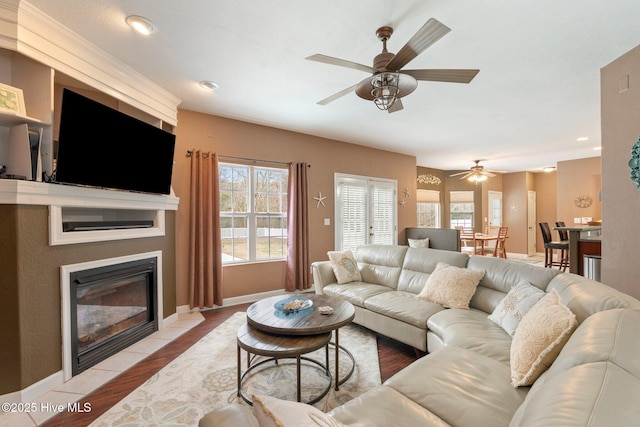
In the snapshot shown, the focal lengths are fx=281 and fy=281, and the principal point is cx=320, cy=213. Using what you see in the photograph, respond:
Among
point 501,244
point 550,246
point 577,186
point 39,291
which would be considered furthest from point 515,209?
point 39,291

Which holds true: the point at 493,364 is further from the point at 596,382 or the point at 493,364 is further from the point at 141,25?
the point at 141,25

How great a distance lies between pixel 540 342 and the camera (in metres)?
1.47

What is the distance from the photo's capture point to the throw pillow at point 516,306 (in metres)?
2.03

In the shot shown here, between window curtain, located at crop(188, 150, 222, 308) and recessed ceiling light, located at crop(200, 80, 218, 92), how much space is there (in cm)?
97

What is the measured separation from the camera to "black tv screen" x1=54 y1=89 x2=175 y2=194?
221 cm

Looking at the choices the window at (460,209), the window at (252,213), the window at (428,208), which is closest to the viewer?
the window at (252,213)

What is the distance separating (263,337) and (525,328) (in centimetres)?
167

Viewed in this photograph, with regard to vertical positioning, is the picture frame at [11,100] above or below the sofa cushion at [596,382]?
above

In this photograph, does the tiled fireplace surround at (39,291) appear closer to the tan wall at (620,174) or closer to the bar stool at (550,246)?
the tan wall at (620,174)

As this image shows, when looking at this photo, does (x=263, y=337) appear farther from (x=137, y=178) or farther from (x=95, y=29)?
(x=95, y=29)

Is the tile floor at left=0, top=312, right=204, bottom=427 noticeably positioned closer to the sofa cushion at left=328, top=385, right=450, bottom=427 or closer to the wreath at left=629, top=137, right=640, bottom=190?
the sofa cushion at left=328, top=385, right=450, bottom=427

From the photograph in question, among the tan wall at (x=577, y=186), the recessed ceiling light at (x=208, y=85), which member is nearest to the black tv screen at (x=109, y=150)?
the recessed ceiling light at (x=208, y=85)

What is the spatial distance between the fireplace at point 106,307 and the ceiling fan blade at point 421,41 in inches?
118

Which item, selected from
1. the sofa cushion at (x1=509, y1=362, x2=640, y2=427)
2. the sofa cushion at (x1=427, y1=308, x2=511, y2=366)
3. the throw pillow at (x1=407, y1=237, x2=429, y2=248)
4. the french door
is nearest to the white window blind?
the french door
